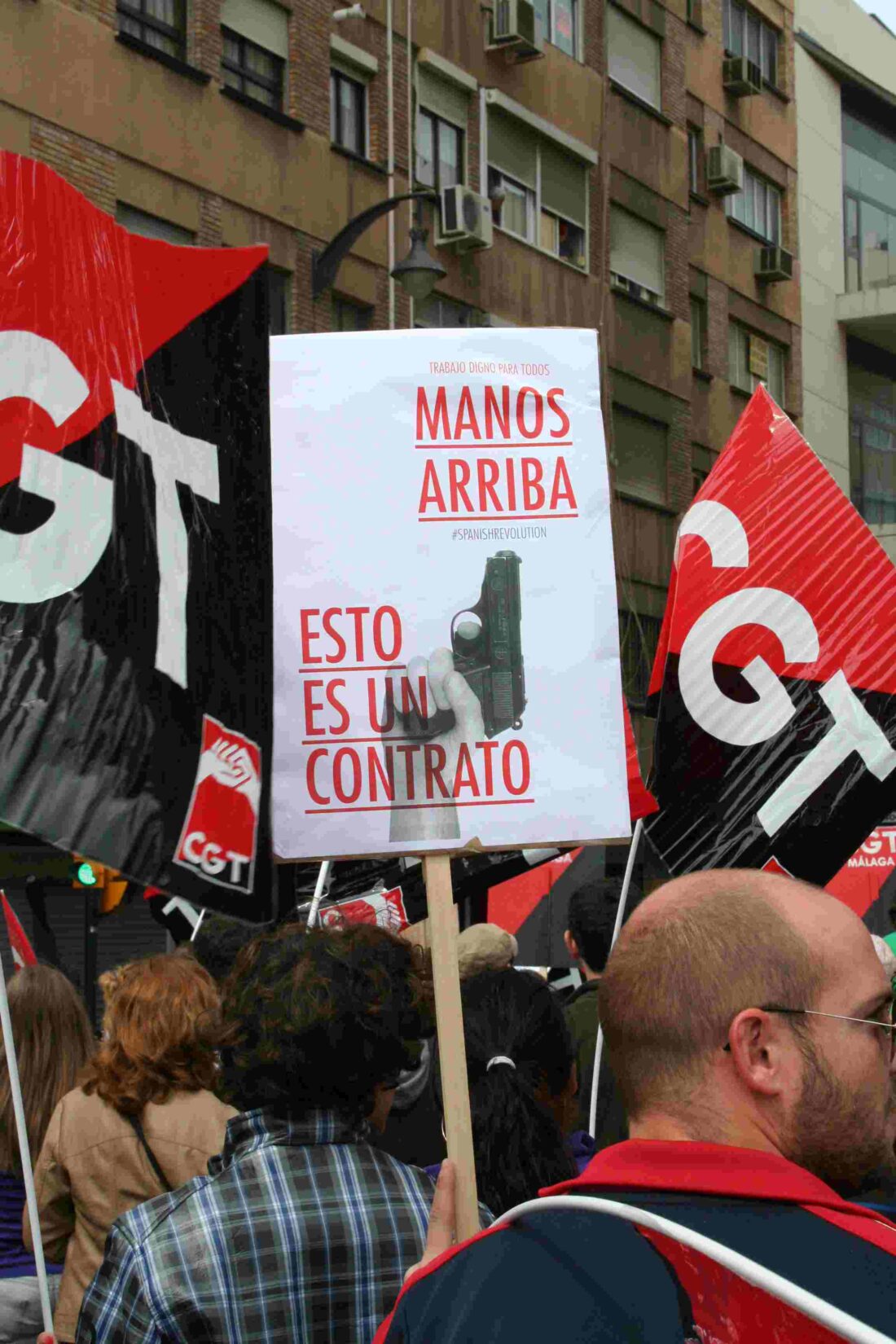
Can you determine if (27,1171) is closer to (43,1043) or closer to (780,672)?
(43,1043)

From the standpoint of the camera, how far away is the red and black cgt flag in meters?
2.70

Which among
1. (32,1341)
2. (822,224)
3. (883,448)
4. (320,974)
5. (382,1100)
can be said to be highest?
(822,224)

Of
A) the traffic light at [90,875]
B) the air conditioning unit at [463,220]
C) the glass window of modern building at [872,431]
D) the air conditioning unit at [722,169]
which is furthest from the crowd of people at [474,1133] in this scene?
the glass window of modern building at [872,431]

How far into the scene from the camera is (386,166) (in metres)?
19.8

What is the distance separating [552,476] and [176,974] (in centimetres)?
127

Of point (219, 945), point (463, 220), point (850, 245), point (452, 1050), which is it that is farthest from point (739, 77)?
point (452, 1050)

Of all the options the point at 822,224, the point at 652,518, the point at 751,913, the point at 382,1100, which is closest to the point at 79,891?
the point at 652,518

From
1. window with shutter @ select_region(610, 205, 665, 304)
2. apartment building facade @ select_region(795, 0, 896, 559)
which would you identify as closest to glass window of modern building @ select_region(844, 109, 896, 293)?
apartment building facade @ select_region(795, 0, 896, 559)

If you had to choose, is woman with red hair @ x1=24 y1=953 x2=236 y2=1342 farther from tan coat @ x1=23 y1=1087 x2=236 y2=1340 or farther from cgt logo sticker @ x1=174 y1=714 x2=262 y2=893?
cgt logo sticker @ x1=174 y1=714 x2=262 y2=893

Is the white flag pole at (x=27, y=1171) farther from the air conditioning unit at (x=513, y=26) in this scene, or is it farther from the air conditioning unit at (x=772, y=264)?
the air conditioning unit at (x=772, y=264)

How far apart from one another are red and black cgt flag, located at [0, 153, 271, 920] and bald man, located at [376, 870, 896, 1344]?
3.39ft

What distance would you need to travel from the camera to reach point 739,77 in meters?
28.0

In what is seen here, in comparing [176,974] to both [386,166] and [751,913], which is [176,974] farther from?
[386,166]

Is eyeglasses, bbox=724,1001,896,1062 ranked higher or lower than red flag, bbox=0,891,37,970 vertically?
higher
